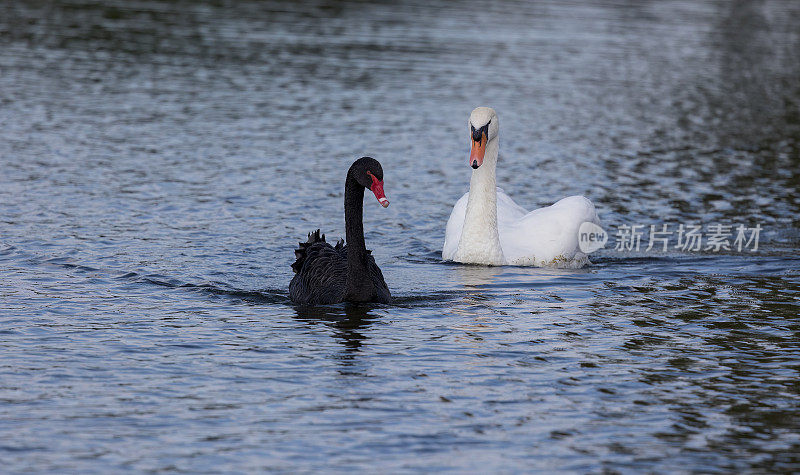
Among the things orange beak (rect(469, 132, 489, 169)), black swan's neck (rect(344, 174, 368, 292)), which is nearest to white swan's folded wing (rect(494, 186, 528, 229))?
orange beak (rect(469, 132, 489, 169))

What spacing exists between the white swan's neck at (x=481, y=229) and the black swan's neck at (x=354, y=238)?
2.29 m

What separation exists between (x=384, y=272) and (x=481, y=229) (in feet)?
4.15

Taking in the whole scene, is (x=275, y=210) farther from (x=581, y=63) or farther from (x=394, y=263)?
(x=581, y=63)

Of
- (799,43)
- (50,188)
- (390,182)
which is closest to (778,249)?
(390,182)

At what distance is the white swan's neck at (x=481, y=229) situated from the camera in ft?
47.2

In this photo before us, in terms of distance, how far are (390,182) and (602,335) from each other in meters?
8.35

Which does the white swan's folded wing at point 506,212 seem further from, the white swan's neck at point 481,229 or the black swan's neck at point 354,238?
the black swan's neck at point 354,238

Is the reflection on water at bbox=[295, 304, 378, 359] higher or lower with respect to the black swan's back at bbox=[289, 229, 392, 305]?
lower

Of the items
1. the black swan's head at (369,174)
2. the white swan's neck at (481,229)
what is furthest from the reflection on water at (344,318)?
the white swan's neck at (481,229)

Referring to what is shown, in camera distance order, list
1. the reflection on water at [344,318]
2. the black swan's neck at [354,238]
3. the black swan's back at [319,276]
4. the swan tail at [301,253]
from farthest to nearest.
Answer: the swan tail at [301,253]
the black swan's back at [319,276]
the black swan's neck at [354,238]
the reflection on water at [344,318]

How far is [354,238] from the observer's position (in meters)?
12.3

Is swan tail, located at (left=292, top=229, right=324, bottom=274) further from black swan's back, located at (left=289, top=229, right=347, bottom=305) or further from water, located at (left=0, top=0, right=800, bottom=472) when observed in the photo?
water, located at (left=0, top=0, right=800, bottom=472)

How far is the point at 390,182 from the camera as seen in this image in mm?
19422

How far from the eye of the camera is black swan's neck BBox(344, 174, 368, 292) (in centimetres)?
1224
